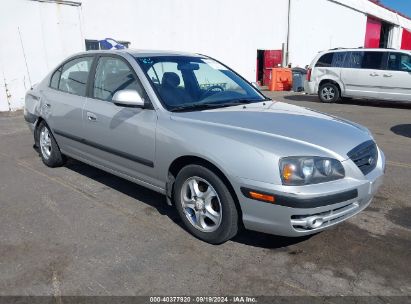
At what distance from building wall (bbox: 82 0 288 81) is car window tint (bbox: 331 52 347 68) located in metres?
5.69

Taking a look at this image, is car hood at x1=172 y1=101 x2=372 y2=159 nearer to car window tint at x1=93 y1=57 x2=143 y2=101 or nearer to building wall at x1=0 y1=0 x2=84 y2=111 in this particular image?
car window tint at x1=93 y1=57 x2=143 y2=101

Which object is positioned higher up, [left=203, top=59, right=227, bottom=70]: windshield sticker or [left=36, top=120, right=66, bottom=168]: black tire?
[left=203, top=59, right=227, bottom=70]: windshield sticker

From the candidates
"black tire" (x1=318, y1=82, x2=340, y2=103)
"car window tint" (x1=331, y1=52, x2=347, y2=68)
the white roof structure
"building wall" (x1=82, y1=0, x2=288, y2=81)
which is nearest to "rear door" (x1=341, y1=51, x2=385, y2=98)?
"car window tint" (x1=331, y1=52, x2=347, y2=68)

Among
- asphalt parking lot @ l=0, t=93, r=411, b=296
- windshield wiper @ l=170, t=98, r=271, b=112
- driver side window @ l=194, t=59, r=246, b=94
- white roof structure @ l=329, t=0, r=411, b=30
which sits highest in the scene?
white roof structure @ l=329, t=0, r=411, b=30

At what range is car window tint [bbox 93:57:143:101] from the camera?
3.92m

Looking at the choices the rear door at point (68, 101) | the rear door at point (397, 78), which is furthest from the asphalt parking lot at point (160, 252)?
the rear door at point (397, 78)

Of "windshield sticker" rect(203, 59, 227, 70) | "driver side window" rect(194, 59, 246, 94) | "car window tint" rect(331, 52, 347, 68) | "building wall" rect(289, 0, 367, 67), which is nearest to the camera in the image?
"driver side window" rect(194, 59, 246, 94)

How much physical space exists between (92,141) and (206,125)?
5.44 feet

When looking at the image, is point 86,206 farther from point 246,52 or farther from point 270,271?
point 246,52

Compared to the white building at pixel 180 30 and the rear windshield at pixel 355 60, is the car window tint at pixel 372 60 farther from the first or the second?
the white building at pixel 180 30

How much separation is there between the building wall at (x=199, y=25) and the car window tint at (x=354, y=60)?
241 inches

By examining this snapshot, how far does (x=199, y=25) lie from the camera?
15.8m

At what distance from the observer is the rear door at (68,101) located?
4520mm

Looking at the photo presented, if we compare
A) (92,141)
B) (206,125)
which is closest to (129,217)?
(92,141)
